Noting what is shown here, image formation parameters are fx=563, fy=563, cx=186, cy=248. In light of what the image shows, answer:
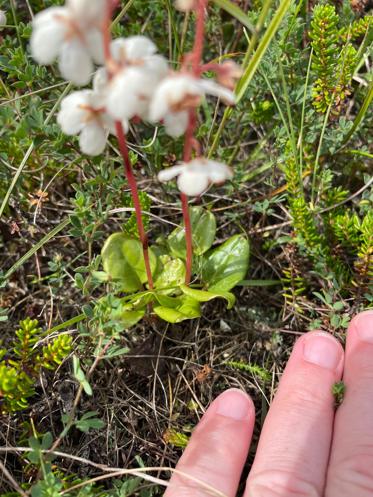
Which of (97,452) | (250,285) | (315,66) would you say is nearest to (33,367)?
(97,452)

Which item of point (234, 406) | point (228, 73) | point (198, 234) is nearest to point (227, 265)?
point (198, 234)

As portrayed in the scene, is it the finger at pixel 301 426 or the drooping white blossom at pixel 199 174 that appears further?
the finger at pixel 301 426

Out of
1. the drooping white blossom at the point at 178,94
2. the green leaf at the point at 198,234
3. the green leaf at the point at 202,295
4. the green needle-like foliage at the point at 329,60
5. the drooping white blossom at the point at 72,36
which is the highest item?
the drooping white blossom at the point at 72,36

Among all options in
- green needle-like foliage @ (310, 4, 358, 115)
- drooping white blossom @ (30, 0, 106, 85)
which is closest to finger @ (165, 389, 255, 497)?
green needle-like foliage @ (310, 4, 358, 115)

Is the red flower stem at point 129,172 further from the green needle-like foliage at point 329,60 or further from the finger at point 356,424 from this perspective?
the green needle-like foliage at point 329,60

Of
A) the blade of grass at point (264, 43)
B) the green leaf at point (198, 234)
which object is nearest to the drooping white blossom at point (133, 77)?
the blade of grass at point (264, 43)

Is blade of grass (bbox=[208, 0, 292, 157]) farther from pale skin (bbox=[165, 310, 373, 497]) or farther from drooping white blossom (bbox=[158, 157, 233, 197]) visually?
pale skin (bbox=[165, 310, 373, 497])

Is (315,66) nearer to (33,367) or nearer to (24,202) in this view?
(24,202)
